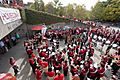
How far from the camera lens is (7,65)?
1429 cm

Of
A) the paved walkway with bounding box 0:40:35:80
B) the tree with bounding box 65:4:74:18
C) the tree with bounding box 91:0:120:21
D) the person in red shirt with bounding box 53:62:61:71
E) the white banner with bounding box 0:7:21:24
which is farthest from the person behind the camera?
the tree with bounding box 65:4:74:18

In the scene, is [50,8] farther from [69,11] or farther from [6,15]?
[6,15]

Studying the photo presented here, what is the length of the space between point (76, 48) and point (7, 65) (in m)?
5.77

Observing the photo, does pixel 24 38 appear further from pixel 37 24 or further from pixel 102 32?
pixel 102 32

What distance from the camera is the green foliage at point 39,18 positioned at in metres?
25.5

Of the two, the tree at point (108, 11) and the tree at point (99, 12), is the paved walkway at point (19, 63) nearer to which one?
the tree at point (108, 11)

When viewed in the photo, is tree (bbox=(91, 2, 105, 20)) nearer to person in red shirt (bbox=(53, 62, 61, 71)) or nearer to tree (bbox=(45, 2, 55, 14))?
tree (bbox=(45, 2, 55, 14))

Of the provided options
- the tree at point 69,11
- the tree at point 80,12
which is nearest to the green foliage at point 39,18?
the tree at point 69,11

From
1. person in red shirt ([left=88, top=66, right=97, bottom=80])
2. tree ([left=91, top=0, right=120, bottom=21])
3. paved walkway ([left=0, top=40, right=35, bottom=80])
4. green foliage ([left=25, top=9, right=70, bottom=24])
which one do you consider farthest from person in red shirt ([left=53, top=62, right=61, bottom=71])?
tree ([left=91, top=0, right=120, bottom=21])

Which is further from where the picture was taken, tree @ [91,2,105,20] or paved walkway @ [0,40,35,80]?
tree @ [91,2,105,20]

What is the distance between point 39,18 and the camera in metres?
26.5

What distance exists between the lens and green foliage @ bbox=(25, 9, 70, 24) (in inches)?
1005

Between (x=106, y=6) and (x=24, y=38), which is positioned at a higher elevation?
(x=106, y=6)

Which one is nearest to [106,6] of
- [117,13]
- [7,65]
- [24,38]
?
[117,13]
